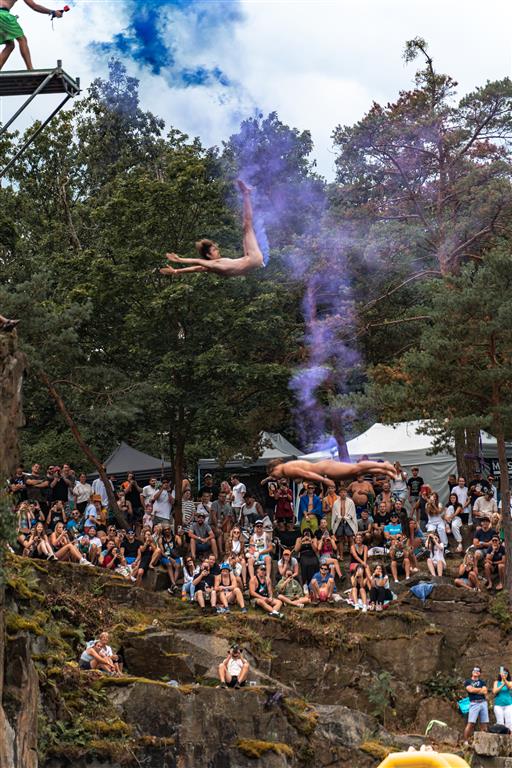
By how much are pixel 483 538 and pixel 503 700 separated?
5.43 m

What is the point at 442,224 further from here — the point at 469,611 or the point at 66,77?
the point at 66,77

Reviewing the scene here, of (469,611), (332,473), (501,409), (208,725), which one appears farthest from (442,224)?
(332,473)

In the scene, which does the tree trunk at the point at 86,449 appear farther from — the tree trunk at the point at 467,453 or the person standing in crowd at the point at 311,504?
the tree trunk at the point at 467,453

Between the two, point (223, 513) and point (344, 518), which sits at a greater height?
point (223, 513)

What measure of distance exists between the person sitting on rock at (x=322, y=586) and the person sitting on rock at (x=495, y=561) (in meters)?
3.91

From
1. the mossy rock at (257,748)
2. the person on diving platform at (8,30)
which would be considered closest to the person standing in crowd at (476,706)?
the mossy rock at (257,748)

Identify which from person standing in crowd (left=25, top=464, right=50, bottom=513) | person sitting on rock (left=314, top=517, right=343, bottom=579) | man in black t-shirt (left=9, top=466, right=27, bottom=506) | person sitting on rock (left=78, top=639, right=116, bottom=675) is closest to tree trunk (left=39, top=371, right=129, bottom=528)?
person standing in crowd (left=25, top=464, right=50, bottom=513)

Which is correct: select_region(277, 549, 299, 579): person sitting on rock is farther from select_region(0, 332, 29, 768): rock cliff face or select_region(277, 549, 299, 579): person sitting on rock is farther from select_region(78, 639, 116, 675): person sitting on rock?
select_region(0, 332, 29, 768): rock cliff face

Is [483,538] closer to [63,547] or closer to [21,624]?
[63,547]

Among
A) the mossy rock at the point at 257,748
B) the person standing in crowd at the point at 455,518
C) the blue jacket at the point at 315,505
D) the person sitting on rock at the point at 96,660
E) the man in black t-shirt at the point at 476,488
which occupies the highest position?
the man in black t-shirt at the point at 476,488

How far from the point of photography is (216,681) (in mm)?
23344

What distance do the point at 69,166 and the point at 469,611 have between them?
35325 millimetres

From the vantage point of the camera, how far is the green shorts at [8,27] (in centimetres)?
1897

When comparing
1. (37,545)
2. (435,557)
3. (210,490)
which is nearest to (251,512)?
(210,490)
